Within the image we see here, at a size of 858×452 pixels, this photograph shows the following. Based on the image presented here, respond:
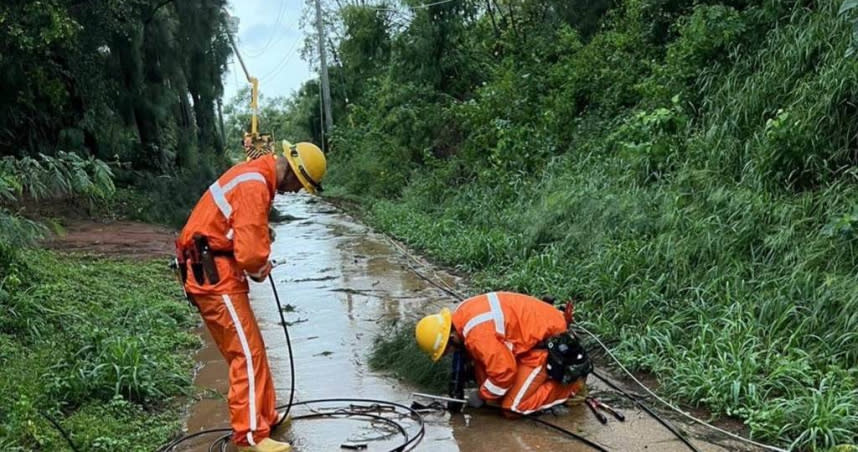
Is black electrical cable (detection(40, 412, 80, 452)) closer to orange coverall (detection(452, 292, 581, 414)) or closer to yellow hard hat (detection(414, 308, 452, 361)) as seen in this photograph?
yellow hard hat (detection(414, 308, 452, 361))

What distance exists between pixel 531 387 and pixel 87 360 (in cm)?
295

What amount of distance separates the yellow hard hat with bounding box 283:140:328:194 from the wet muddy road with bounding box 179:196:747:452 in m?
1.49

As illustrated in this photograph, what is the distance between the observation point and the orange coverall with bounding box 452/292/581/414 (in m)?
4.07

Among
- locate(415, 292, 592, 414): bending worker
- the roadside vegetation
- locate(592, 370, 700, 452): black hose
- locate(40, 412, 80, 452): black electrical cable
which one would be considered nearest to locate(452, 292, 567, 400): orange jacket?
locate(415, 292, 592, 414): bending worker

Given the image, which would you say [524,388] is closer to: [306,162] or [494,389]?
[494,389]

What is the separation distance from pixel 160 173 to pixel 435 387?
14.8 m

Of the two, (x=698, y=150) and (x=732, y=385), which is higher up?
(x=698, y=150)

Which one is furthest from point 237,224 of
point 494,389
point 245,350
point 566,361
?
point 566,361

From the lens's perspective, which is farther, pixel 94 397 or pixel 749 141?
pixel 749 141

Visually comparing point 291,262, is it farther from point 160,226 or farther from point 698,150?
point 698,150

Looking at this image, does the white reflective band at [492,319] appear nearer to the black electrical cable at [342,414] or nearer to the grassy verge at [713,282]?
the black electrical cable at [342,414]

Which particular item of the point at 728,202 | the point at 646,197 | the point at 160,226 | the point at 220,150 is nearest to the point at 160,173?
the point at 160,226

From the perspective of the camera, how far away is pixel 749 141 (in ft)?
21.9

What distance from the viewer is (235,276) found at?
382 cm
